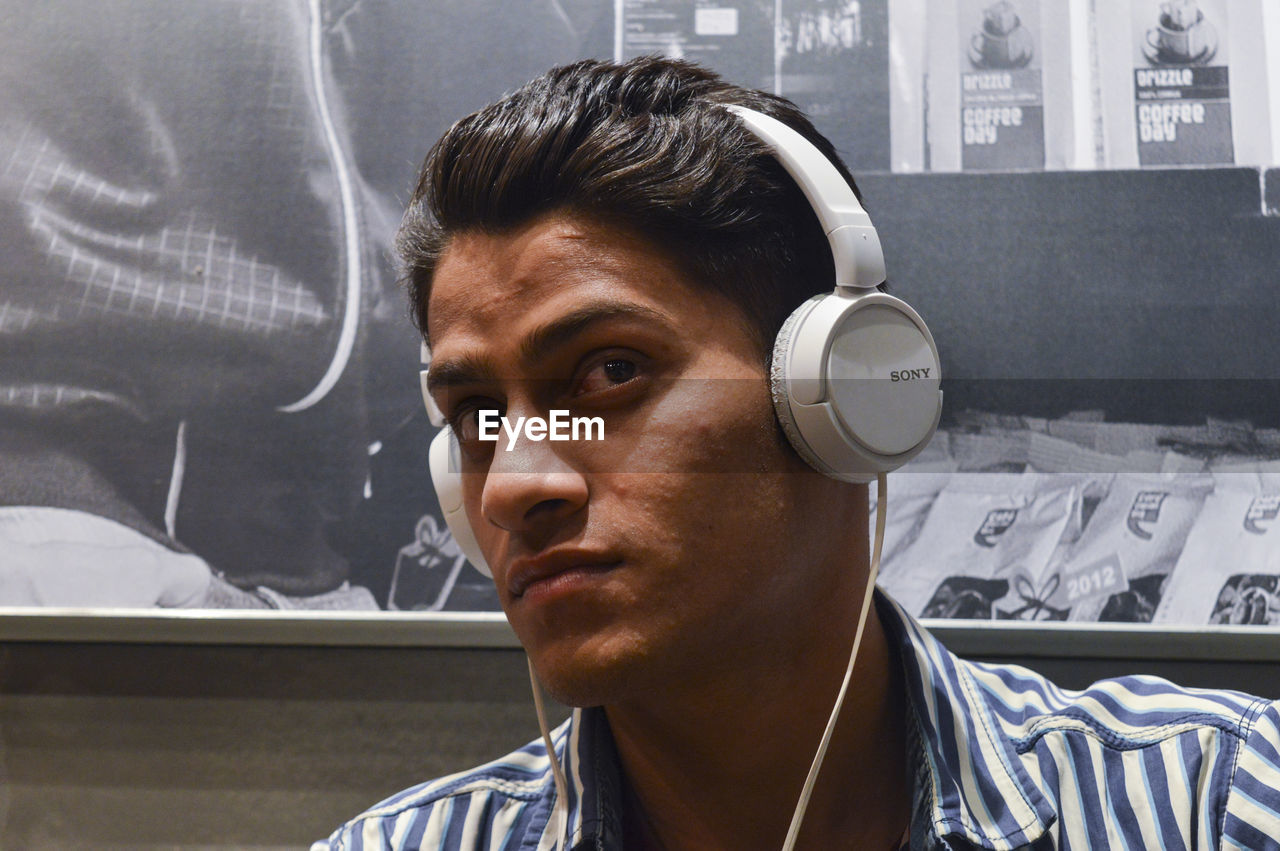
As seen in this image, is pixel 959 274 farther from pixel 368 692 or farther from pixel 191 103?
pixel 191 103

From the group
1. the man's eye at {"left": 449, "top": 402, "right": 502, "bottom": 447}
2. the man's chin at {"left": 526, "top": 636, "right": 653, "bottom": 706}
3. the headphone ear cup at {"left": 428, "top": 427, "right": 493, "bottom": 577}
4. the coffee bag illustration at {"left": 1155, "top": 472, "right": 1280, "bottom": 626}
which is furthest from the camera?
the coffee bag illustration at {"left": 1155, "top": 472, "right": 1280, "bottom": 626}

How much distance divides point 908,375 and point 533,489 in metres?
0.28

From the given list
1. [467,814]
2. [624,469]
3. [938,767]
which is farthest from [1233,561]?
[467,814]

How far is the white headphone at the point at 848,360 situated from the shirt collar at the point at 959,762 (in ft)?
0.64

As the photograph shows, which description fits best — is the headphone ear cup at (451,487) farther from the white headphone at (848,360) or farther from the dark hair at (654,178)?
the white headphone at (848,360)

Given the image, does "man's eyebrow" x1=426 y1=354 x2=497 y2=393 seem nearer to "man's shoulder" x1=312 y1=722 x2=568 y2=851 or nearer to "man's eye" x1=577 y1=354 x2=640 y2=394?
"man's eye" x1=577 y1=354 x2=640 y2=394

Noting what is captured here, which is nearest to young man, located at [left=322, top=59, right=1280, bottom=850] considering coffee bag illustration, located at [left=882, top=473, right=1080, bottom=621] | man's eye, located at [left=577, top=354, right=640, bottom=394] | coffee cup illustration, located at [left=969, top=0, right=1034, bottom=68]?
man's eye, located at [left=577, top=354, right=640, bottom=394]

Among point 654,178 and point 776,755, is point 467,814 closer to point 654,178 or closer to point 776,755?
point 776,755

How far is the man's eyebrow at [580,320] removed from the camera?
0.69 m

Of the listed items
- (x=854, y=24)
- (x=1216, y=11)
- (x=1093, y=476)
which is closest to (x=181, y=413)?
(x=854, y=24)

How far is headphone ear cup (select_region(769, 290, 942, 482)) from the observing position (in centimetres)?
67

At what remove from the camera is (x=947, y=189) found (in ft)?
3.45

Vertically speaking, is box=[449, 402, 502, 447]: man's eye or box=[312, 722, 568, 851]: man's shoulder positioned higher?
box=[449, 402, 502, 447]: man's eye

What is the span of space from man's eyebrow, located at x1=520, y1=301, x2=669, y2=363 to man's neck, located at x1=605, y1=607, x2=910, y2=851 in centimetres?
28
